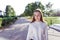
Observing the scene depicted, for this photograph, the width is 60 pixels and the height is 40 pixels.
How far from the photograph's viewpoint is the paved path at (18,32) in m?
2.22

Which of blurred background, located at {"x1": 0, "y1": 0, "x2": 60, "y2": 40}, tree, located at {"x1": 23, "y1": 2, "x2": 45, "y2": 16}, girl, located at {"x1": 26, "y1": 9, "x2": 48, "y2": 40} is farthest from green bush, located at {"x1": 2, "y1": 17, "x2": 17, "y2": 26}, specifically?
girl, located at {"x1": 26, "y1": 9, "x2": 48, "y2": 40}

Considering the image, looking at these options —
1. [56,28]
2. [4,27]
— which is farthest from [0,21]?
[56,28]

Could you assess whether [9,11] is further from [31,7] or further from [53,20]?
[53,20]

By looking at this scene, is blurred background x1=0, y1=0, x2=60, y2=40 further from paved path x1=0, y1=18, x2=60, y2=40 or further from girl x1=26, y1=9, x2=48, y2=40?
girl x1=26, y1=9, x2=48, y2=40

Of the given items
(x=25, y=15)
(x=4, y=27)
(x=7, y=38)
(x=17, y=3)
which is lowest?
(x=7, y=38)

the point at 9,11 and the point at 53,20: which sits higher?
the point at 9,11

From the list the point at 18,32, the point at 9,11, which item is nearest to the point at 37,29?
the point at 18,32

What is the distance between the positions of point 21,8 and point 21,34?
351mm

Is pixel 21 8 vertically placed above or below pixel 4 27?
above

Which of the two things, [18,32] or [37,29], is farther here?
[18,32]

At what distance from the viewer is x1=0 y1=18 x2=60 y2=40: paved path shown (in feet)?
7.29

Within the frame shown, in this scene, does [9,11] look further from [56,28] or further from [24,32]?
[56,28]

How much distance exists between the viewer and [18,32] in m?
2.25

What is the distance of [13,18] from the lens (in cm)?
226
